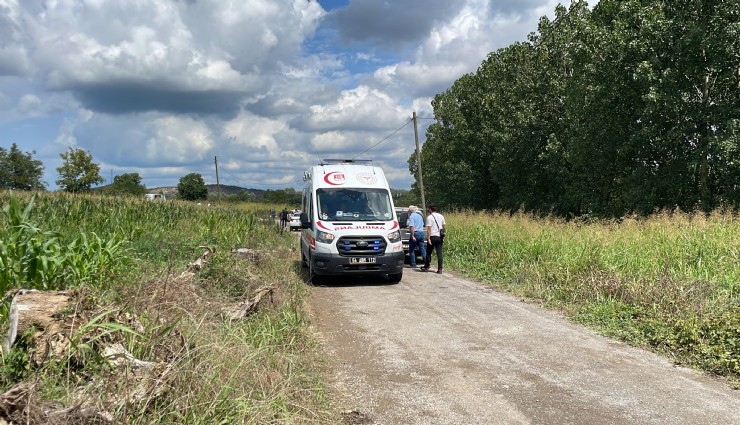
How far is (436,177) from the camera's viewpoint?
42.3 m

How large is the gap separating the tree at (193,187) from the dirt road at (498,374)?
276 feet

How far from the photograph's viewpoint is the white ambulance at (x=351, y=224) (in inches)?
408

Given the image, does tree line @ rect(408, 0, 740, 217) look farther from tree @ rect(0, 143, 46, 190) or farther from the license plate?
tree @ rect(0, 143, 46, 190)

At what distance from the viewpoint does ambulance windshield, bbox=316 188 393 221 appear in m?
11.1

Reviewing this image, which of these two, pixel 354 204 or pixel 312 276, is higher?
pixel 354 204

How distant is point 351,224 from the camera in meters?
10.7

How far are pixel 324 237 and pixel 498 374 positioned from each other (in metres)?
6.12

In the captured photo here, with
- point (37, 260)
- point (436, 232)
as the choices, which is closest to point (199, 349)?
point (37, 260)

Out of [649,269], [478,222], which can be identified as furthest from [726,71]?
[649,269]

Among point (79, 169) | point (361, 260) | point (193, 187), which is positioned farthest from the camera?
point (193, 187)

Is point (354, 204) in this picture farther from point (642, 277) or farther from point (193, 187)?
point (193, 187)

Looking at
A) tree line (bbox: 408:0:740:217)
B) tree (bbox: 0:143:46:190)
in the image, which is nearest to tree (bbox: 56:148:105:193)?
tree (bbox: 0:143:46:190)

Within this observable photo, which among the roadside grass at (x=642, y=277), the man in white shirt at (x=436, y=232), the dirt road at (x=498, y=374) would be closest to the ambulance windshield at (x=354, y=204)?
the man in white shirt at (x=436, y=232)

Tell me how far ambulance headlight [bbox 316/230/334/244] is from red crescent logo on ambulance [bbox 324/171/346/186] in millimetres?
1627
